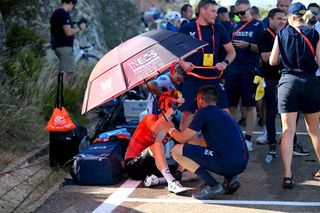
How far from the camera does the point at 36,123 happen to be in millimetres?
8938

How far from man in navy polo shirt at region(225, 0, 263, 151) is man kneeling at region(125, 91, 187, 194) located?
69.5 inches

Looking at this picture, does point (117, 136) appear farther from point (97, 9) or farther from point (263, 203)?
point (97, 9)

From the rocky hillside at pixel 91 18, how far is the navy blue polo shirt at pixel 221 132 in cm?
276

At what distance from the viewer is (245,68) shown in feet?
28.8

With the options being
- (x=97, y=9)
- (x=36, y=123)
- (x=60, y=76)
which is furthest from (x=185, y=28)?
(x=97, y=9)

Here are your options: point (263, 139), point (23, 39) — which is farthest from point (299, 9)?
point (23, 39)

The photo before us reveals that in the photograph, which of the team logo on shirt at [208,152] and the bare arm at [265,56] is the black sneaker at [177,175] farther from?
the bare arm at [265,56]

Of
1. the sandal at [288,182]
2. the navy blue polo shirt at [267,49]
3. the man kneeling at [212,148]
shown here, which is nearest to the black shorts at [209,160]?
the man kneeling at [212,148]

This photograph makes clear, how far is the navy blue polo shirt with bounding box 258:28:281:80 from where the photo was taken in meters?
8.19

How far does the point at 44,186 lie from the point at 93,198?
1140 mm

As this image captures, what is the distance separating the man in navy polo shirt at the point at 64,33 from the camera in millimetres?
10672

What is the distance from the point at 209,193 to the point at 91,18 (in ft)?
33.9

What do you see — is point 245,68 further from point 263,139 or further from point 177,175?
point 177,175

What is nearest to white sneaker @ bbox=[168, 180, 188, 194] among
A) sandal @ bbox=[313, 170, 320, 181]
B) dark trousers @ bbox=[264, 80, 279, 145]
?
sandal @ bbox=[313, 170, 320, 181]
